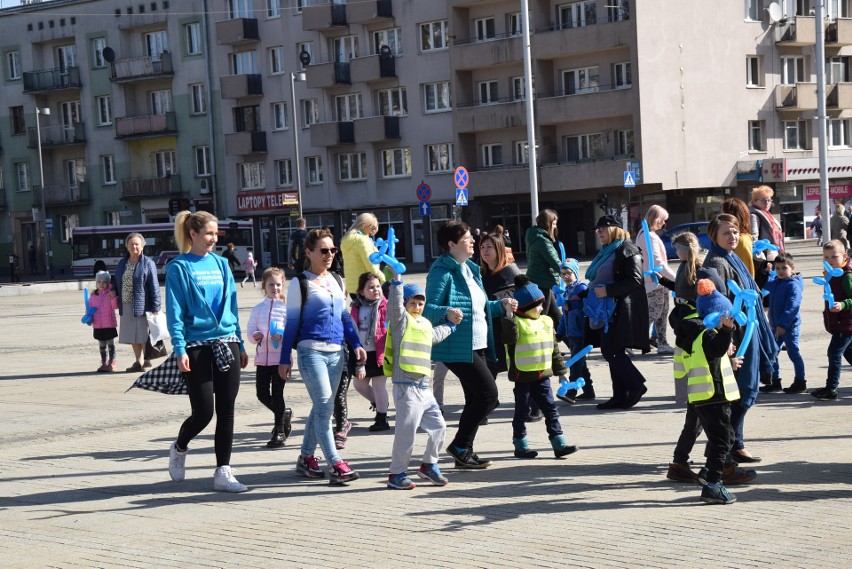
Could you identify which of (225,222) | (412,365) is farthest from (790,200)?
(412,365)

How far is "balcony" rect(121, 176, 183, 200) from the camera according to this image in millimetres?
68125

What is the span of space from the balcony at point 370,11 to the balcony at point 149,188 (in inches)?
565

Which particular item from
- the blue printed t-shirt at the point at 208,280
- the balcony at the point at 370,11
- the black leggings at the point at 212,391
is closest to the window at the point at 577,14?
the balcony at the point at 370,11

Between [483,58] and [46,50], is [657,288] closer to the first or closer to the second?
[483,58]

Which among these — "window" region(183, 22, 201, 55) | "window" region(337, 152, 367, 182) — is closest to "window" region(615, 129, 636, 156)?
"window" region(337, 152, 367, 182)

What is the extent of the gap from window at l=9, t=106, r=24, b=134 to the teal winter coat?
7064 centimetres

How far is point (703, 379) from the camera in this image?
7.87 metres

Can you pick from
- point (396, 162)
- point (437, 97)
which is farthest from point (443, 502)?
point (396, 162)

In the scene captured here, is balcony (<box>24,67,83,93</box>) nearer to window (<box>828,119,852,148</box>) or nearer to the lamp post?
the lamp post

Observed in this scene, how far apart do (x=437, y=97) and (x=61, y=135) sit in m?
24.9

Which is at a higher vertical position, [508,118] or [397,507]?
[508,118]

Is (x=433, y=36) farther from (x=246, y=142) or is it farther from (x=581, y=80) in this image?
(x=246, y=142)

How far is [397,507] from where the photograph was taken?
797 cm

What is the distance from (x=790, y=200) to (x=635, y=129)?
31.6 feet
